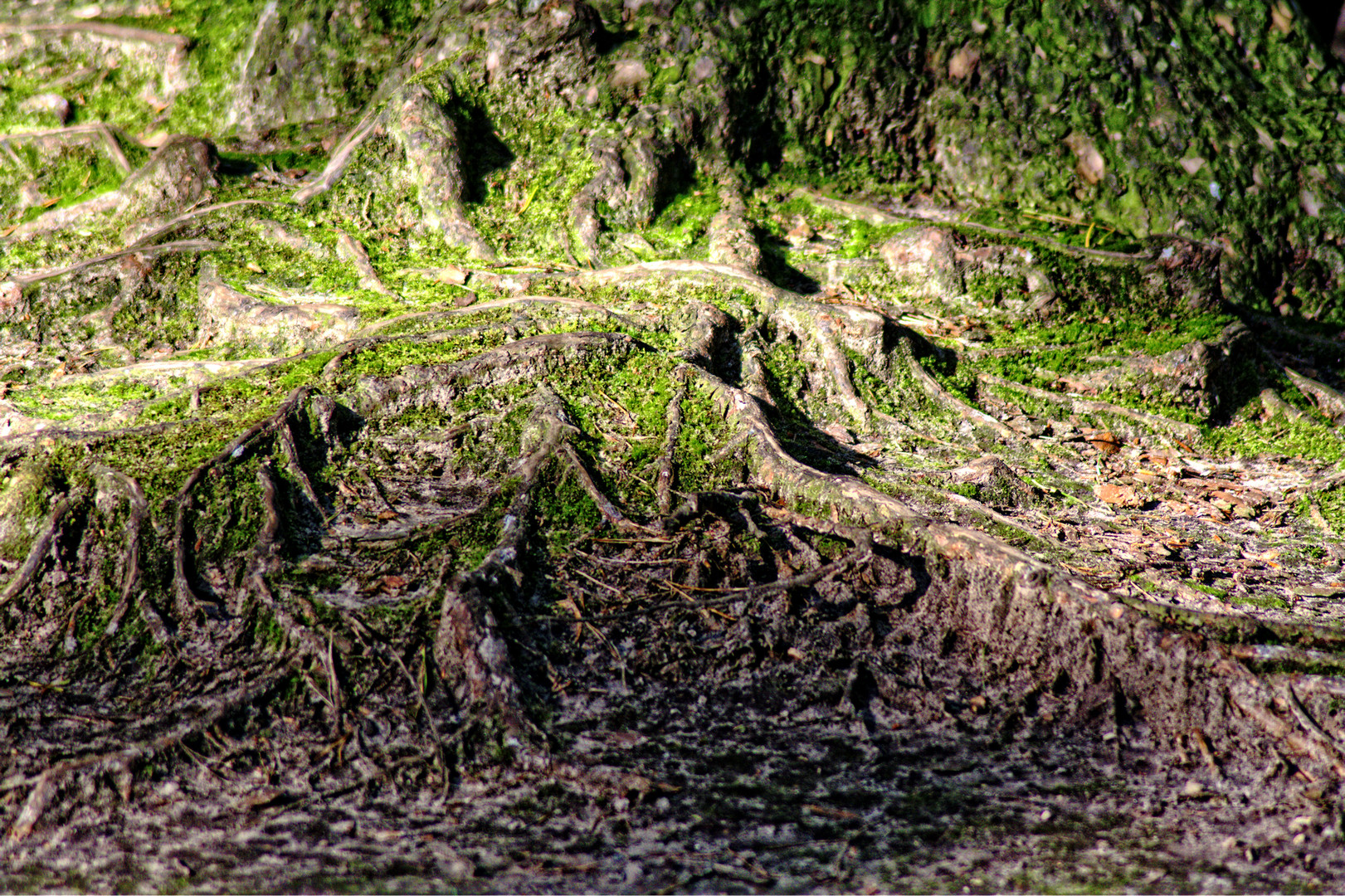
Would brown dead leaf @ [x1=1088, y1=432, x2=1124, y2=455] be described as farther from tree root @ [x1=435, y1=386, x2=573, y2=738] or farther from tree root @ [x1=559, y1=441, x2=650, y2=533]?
tree root @ [x1=435, y1=386, x2=573, y2=738]

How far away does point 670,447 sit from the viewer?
5.70m

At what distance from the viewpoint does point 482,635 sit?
168 inches

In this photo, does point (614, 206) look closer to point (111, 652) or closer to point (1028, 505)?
point (1028, 505)

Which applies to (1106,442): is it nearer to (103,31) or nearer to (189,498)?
Result: (189,498)

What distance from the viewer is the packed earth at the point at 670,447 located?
3707mm

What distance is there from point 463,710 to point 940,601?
2320mm

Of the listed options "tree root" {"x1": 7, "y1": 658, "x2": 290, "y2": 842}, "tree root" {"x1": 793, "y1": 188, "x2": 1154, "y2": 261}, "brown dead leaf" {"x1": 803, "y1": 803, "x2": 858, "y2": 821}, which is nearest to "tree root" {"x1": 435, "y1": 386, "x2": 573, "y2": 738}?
"tree root" {"x1": 7, "y1": 658, "x2": 290, "y2": 842}

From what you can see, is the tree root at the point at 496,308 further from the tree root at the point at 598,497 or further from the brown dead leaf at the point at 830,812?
the brown dead leaf at the point at 830,812

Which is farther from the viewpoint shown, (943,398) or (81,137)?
(81,137)

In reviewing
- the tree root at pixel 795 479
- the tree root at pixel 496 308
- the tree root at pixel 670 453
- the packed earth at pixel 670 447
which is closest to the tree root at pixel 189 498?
the packed earth at pixel 670 447

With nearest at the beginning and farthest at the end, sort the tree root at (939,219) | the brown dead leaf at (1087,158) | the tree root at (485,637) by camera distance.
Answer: the tree root at (485,637), the tree root at (939,219), the brown dead leaf at (1087,158)

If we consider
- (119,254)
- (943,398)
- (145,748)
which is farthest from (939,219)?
(145,748)

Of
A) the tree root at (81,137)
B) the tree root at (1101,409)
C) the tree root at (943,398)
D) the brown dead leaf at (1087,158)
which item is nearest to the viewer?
the tree root at (943,398)

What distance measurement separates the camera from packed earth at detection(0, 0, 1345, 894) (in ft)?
12.2
